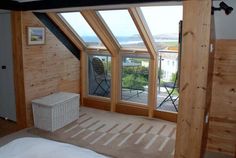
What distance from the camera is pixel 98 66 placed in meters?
4.76

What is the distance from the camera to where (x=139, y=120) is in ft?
13.5

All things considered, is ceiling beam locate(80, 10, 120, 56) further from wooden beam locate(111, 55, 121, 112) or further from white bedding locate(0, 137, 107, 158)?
white bedding locate(0, 137, 107, 158)

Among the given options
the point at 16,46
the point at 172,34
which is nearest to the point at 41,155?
the point at 16,46

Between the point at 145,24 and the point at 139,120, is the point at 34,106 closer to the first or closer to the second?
the point at 139,120

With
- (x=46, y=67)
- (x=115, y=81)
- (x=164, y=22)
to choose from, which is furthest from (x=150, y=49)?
(x=46, y=67)

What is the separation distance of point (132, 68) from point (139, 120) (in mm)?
1014

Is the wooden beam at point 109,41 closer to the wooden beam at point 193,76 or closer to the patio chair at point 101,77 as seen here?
the patio chair at point 101,77

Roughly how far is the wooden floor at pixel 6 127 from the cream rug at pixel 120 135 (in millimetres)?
323

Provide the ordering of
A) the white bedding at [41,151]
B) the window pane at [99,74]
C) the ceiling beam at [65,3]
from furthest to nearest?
the window pane at [99,74]
the ceiling beam at [65,3]
the white bedding at [41,151]

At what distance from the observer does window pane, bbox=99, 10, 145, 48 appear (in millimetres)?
3524

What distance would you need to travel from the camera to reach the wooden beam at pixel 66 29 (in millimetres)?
3947

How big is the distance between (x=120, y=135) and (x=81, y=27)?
2.06 m

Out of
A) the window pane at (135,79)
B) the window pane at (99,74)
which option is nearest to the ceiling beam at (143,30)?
the window pane at (135,79)

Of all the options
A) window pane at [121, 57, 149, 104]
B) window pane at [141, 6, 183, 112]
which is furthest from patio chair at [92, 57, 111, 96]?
window pane at [141, 6, 183, 112]
